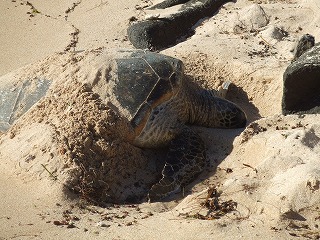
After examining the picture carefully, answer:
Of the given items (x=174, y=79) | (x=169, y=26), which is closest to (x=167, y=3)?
(x=169, y=26)

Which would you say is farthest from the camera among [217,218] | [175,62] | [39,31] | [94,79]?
[39,31]

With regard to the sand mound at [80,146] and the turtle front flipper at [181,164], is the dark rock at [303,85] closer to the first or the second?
the turtle front flipper at [181,164]

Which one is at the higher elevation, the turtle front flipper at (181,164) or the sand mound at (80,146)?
the sand mound at (80,146)

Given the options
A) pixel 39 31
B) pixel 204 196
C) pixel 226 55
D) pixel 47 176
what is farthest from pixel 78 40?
pixel 204 196

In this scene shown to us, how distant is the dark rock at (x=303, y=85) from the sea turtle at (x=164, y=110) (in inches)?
17.5

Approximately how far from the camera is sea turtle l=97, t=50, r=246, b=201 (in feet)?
14.2

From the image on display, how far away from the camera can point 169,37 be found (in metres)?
6.66

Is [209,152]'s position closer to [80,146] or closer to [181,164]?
[181,164]

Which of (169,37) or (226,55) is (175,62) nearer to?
(226,55)

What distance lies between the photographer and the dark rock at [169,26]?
647 centimetres

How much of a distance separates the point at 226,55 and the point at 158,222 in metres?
2.72

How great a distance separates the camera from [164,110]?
4.63 m

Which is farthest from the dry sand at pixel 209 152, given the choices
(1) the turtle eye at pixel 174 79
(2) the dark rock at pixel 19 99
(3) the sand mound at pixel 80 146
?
(1) the turtle eye at pixel 174 79

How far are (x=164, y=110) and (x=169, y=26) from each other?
228 centimetres
